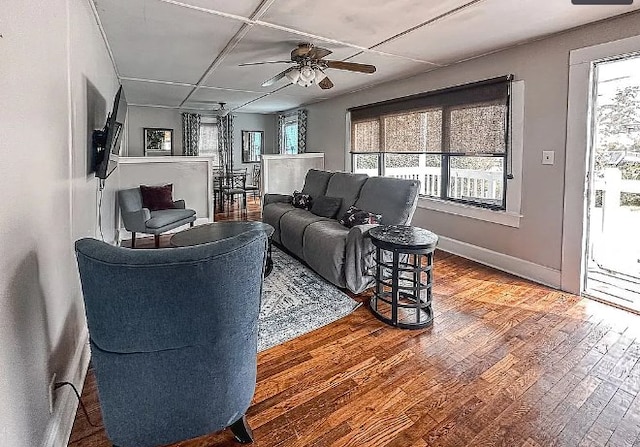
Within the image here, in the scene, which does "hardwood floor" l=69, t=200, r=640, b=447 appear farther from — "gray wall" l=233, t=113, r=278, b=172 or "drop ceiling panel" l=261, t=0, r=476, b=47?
"gray wall" l=233, t=113, r=278, b=172

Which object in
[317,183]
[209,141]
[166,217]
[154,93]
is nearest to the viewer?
[166,217]

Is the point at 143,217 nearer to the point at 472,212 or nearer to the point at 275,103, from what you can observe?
the point at 472,212

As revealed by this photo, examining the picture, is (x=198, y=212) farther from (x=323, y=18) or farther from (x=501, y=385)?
(x=501, y=385)

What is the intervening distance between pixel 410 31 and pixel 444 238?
8.35 ft

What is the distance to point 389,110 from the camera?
18.2 ft

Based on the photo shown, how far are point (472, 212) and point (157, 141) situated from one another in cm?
761

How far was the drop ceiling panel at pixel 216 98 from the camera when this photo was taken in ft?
21.3

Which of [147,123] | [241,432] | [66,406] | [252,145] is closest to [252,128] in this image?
[252,145]

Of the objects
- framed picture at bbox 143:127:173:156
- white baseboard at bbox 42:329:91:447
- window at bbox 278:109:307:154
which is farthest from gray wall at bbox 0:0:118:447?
framed picture at bbox 143:127:173:156

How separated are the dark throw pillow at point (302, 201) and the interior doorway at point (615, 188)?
115 inches

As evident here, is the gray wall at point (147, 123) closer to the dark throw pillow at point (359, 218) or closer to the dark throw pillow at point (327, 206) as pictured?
the dark throw pillow at point (327, 206)

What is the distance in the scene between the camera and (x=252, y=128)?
10.1 metres

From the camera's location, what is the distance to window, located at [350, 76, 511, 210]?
399 centimetres

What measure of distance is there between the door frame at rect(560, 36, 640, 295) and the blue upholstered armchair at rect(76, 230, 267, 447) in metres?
3.12
